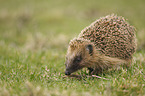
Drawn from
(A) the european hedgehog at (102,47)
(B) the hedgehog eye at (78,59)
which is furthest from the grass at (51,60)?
(B) the hedgehog eye at (78,59)

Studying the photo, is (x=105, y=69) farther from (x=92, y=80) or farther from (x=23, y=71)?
(x=23, y=71)

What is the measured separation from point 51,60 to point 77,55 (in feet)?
7.65

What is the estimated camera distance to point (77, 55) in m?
4.83

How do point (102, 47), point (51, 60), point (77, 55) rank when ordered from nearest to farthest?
1. point (77, 55)
2. point (102, 47)
3. point (51, 60)

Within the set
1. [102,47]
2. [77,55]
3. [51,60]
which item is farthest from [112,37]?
[51,60]

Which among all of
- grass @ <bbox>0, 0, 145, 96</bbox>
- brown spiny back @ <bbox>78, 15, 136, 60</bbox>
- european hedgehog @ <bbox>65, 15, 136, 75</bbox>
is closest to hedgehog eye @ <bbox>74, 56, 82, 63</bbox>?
european hedgehog @ <bbox>65, 15, 136, 75</bbox>

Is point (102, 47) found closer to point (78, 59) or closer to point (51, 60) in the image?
point (78, 59)

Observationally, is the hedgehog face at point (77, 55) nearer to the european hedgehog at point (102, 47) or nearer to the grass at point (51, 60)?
the european hedgehog at point (102, 47)

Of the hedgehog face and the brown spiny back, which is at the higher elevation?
the brown spiny back

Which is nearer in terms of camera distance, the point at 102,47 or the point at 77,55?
the point at 77,55

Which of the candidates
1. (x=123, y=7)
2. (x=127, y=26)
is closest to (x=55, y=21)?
(x=123, y=7)

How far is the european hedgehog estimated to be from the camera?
4875 mm

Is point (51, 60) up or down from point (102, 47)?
down

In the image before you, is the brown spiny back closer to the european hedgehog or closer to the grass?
the european hedgehog
